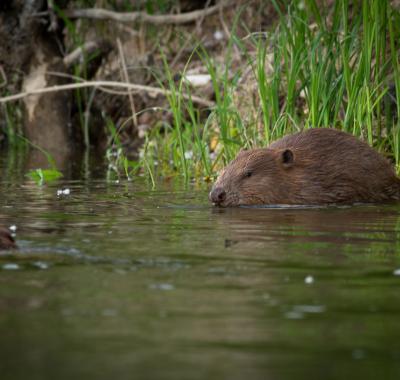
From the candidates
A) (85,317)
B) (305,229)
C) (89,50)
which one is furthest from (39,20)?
(85,317)

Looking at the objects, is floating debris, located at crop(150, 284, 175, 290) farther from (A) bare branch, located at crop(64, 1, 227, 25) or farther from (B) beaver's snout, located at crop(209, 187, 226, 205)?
(A) bare branch, located at crop(64, 1, 227, 25)

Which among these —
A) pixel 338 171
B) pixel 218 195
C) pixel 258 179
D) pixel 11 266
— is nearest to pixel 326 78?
pixel 338 171

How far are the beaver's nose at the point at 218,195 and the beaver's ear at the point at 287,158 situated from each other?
51 centimetres

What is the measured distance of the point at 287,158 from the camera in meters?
7.12

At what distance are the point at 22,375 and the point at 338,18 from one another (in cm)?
565

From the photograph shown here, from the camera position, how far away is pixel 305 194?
7078mm

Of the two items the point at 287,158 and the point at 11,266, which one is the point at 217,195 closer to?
the point at 287,158

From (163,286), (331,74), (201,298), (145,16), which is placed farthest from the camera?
(145,16)

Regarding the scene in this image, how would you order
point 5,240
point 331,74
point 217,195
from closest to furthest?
point 5,240 → point 217,195 → point 331,74

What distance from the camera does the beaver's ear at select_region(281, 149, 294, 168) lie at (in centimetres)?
709

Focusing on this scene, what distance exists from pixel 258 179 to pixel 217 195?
397mm

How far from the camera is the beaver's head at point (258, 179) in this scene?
7.01m

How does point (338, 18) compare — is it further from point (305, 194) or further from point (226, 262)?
point (226, 262)

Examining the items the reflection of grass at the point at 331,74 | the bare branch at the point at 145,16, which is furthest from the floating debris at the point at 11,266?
the bare branch at the point at 145,16
